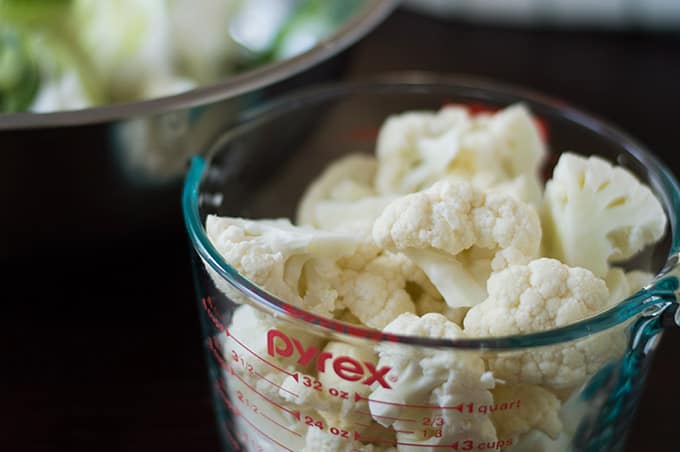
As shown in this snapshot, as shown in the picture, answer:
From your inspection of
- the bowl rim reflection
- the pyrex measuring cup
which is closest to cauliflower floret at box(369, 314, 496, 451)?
the pyrex measuring cup

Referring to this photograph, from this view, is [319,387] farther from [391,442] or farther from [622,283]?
[622,283]

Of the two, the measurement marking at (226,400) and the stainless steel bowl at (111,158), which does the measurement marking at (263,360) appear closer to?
the measurement marking at (226,400)

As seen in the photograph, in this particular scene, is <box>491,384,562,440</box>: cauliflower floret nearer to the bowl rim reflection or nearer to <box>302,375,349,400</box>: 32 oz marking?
<box>302,375,349,400</box>: 32 oz marking

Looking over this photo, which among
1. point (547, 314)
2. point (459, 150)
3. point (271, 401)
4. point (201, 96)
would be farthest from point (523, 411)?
point (201, 96)

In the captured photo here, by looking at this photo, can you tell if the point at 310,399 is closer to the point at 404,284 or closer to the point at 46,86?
the point at 404,284

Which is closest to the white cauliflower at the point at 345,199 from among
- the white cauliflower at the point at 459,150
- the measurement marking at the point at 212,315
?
the white cauliflower at the point at 459,150

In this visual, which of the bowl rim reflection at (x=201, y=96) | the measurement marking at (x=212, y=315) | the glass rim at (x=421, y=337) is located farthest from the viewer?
the bowl rim reflection at (x=201, y=96)

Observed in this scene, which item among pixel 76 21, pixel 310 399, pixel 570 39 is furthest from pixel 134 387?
pixel 570 39
